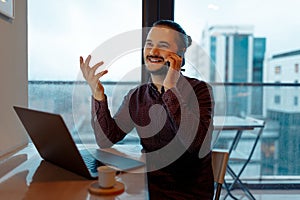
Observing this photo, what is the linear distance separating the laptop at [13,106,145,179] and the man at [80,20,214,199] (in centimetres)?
14

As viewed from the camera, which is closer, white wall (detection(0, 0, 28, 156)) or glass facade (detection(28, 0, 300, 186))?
white wall (detection(0, 0, 28, 156))

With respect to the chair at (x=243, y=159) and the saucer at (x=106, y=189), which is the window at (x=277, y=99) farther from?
the saucer at (x=106, y=189)

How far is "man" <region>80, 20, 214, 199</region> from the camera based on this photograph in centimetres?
111

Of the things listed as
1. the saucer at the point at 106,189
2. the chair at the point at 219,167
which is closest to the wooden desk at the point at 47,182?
the saucer at the point at 106,189

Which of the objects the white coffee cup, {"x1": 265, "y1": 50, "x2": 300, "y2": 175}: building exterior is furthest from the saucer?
{"x1": 265, "y1": 50, "x2": 300, "y2": 175}: building exterior

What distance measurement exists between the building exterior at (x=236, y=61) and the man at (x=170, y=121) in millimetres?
1127

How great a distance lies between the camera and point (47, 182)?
0.90 m

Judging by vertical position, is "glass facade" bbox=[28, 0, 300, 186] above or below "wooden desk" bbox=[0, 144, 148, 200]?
above

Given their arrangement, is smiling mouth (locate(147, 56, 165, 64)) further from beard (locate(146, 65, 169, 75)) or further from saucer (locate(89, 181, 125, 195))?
saucer (locate(89, 181, 125, 195))

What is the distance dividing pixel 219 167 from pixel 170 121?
0.91ft

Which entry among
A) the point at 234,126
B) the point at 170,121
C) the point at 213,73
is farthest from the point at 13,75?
the point at 234,126

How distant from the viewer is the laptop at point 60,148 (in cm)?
85

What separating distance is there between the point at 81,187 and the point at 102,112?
44 cm

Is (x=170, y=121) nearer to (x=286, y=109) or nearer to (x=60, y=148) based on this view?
(x=60, y=148)
